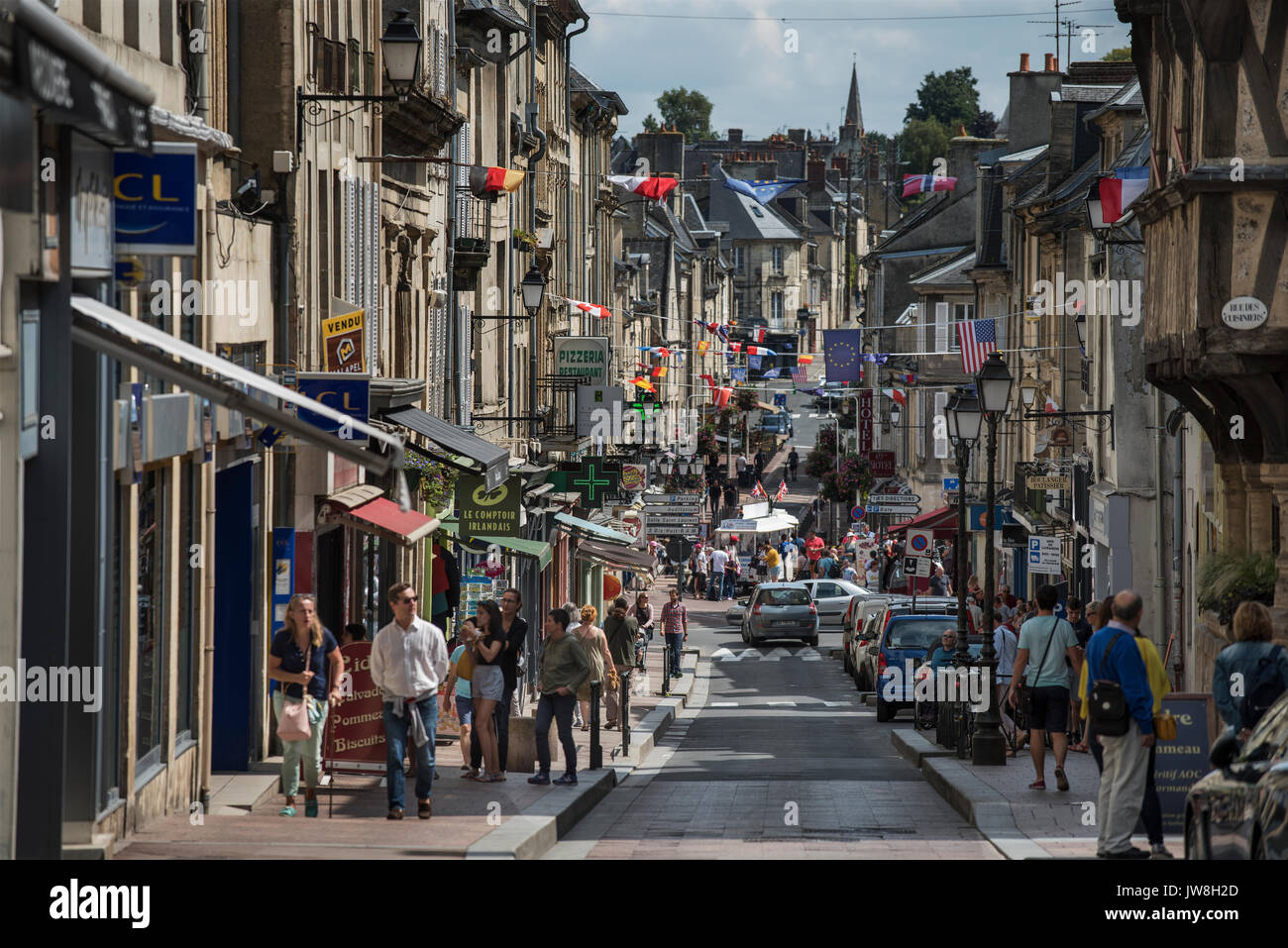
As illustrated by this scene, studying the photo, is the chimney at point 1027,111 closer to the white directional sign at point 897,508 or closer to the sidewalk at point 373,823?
the white directional sign at point 897,508

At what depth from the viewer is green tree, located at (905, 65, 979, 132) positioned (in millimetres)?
155875

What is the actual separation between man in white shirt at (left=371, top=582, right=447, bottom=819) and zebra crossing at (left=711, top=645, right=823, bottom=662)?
29.0 m

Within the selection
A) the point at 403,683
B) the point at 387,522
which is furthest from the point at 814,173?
the point at 403,683

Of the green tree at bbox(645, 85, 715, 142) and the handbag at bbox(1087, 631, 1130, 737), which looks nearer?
the handbag at bbox(1087, 631, 1130, 737)

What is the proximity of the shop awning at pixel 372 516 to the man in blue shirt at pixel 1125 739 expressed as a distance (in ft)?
26.9

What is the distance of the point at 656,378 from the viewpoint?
71750 millimetres

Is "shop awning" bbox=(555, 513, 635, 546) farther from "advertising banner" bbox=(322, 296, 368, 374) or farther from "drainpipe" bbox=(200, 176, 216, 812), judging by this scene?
"drainpipe" bbox=(200, 176, 216, 812)

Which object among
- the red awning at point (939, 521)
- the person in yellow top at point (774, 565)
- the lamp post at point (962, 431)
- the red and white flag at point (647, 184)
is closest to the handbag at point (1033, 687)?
the lamp post at point (962, 431)

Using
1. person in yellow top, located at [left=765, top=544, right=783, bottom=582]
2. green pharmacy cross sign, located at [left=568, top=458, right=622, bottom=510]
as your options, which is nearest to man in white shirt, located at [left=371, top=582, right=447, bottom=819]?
green pharmacy cross sign, located at [left=568, top=458, right=622, bottom=510]

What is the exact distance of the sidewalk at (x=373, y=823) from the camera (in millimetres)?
11156

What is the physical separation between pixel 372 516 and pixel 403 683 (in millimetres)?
5485

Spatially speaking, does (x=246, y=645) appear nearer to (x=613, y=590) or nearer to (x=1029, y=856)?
(x=1029, y=856)

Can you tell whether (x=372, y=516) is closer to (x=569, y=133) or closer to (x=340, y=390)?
(x=340, y=390)

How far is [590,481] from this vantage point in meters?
35.3
